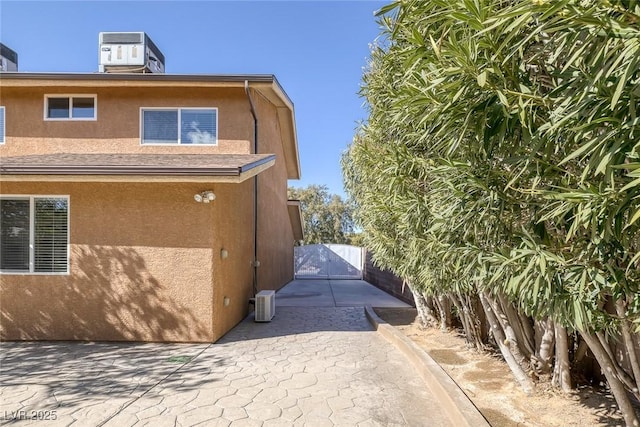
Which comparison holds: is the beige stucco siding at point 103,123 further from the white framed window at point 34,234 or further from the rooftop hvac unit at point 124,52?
the white framed window at point 34,234

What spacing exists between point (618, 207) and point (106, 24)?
49.9ft

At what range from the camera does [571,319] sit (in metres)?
3.04

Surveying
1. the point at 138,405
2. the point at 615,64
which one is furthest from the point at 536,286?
the point at 138,405

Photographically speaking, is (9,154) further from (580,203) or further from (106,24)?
(580,203)

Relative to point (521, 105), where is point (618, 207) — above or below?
below

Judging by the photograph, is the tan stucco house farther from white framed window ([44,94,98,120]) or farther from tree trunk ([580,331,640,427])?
tree trunk ([580,331,640,427])

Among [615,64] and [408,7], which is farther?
[408,7]

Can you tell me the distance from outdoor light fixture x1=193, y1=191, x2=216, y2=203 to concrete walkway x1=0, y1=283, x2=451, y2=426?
329cm

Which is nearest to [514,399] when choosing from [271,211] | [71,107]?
[271,211]

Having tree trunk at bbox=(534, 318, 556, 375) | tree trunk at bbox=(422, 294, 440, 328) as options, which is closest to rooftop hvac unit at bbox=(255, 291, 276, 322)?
tree trunk at bbox=(422, 294, 440, 328)

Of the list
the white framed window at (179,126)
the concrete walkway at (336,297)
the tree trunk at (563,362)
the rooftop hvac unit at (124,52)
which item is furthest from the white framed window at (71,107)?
the tree trunk at (563,362)

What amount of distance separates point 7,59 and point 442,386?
55.9 feet

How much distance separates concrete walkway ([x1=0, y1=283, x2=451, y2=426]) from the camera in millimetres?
4621

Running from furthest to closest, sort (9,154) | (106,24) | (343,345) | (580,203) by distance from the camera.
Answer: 1. (106,24)
2. (9,154)
3. (343,345)
4. (580,203)
